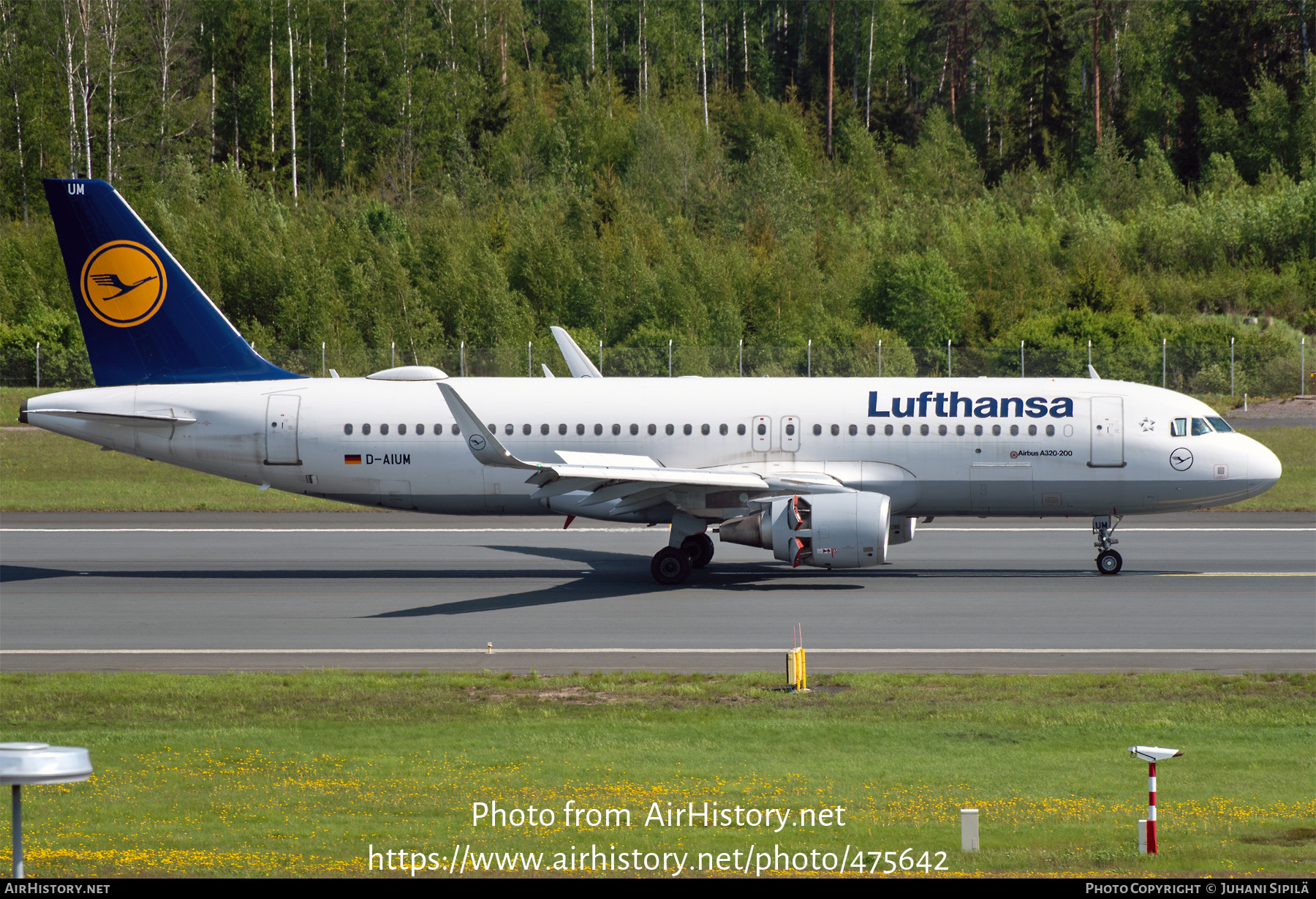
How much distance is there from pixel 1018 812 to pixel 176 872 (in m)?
6.92

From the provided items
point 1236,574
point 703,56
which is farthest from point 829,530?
point 703,56

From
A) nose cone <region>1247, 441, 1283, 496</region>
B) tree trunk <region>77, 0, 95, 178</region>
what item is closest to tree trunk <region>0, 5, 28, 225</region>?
tree trunk <region>77, 0, 95, 178</region>

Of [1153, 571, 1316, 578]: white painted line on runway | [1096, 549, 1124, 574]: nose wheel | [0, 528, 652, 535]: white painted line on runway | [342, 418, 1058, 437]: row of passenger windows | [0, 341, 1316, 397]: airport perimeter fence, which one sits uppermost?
[0, 341, 1316, 397]: airport perimeter fence

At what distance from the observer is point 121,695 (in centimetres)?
1747

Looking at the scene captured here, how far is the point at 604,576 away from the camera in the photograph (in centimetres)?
2811

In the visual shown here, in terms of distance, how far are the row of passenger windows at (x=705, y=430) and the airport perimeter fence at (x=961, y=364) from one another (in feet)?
98.0

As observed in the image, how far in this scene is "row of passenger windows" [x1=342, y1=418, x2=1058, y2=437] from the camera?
27266 mm

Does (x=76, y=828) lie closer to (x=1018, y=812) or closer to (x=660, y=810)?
(x=660, y=810)

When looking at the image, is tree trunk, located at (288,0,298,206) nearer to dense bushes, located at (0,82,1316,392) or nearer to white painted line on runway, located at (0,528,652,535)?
dense bushes, located at (0,82,1316,392)

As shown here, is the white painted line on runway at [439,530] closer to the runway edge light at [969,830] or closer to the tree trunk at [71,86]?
the runway edge light at [969,830]

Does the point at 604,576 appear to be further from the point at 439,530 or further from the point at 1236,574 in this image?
the point at 1236,574

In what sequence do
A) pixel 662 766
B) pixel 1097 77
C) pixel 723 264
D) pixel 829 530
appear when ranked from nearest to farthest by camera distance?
pixel 662 766, pixel 829 530, pixel 723 264, pixel 1097 77

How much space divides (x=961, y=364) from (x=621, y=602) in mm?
40477

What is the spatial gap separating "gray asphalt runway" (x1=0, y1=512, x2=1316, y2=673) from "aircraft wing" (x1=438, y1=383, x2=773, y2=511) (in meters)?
1.94
